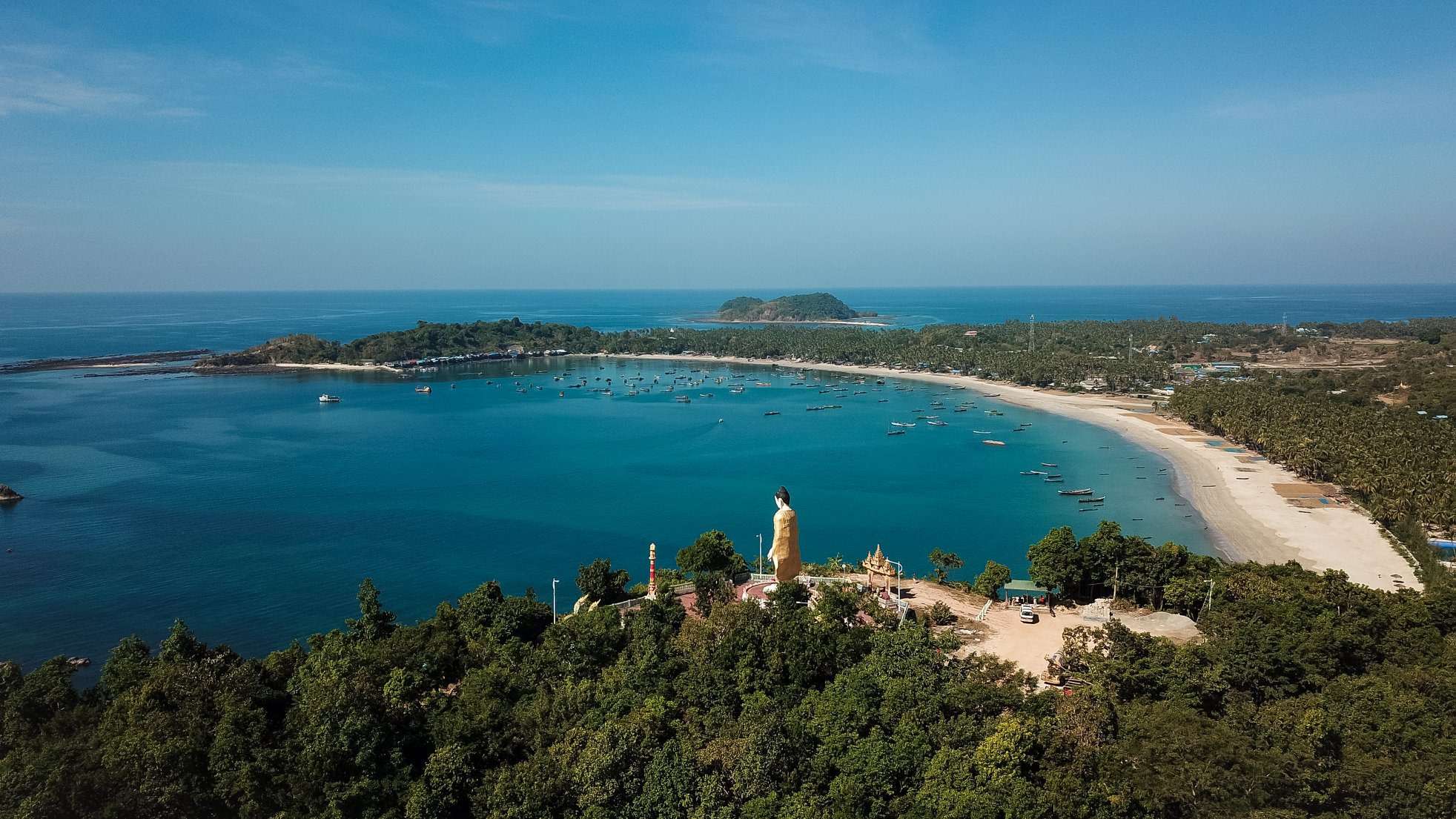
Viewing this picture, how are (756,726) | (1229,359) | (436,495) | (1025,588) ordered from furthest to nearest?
(1229,359), (436,495), (1025,588), (756,726)

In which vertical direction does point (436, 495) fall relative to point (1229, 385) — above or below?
below

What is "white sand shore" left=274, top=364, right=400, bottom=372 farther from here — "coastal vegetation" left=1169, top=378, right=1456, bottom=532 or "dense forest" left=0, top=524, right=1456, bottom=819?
"dense forest" left=0, top=524, right=1456, bottom=819

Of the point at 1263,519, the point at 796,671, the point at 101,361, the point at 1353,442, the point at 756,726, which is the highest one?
the point at 101,361

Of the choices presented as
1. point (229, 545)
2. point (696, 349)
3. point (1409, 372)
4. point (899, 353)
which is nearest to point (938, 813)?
point (229, 545)

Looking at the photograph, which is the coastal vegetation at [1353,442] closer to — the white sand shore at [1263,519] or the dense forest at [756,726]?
the white sand shore at [1263,519]

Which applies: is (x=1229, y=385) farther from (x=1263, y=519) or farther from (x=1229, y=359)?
(x=1263, y=519)

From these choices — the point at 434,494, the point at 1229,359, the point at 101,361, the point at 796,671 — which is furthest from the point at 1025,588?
the point at 101,361
